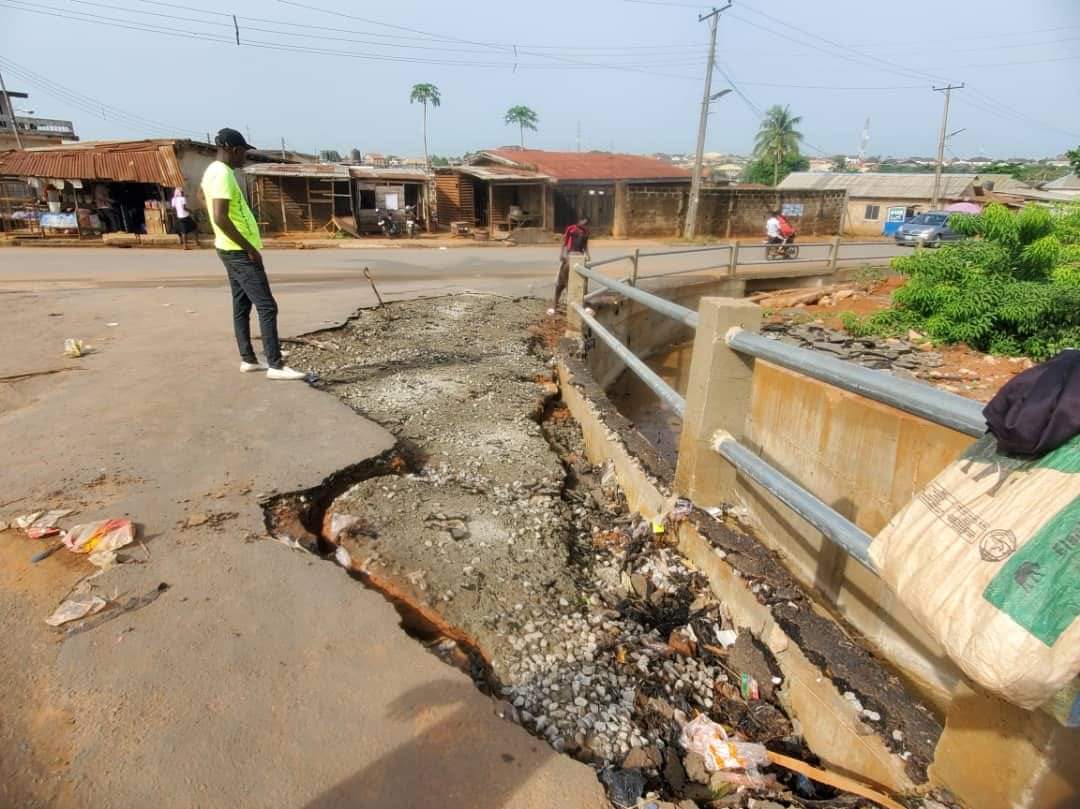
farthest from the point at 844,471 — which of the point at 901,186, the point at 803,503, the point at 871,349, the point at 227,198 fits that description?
the point at 901,186

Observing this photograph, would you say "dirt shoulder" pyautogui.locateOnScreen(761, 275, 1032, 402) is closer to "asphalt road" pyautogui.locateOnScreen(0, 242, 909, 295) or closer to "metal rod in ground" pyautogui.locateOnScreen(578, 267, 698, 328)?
"asphalt road" pyautogui.locateOnScreen(0, 242, 909, 295)

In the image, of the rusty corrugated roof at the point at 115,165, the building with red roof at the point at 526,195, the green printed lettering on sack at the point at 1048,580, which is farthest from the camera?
the building with red roof at the point at 526,195

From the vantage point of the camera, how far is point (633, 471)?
12.3 ft

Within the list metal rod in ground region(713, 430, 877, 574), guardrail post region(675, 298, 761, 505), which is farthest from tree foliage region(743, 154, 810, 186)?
metal rod in ground region(713, 430, 877, 574)

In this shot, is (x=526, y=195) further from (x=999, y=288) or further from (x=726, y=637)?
(x=726, y=637)

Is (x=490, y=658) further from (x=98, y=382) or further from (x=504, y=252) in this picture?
(x=504, y=252)

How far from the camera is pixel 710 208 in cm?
2981

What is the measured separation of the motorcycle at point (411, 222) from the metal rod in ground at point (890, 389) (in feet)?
82.2

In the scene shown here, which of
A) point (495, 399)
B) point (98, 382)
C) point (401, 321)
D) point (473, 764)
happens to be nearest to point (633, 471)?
point (495, 399)

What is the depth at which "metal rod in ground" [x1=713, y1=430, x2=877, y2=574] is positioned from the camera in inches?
72.6

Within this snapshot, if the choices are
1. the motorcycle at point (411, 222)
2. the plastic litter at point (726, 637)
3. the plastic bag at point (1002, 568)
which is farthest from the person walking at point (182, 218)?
the plastic bag at point (1002, 568)

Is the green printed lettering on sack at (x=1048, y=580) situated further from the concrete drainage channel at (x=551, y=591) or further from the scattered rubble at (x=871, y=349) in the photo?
the scattered rubble at (x=871, y=349)

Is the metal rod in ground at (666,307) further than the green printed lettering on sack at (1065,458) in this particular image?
Yes

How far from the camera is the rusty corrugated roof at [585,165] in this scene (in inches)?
1181
